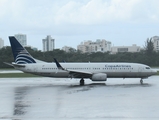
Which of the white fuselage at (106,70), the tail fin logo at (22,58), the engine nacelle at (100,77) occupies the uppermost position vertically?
the tail fin logo at (22,58)

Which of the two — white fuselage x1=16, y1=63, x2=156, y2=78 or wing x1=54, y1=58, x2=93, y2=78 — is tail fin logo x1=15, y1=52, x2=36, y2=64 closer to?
white fuselage x1=16, y1=63, x2=156, y2=78

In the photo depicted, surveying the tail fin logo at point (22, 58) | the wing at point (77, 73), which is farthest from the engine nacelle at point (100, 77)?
the tail fin logo at point (22, 58)

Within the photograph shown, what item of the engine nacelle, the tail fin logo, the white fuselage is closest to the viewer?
the engine nacelle

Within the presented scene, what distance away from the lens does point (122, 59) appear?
83.4 m

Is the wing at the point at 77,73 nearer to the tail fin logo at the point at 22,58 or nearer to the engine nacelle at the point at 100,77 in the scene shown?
the engine nacelle at the point at 100,77

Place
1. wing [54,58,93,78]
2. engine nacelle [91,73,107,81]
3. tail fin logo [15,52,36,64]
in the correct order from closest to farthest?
1. wing [54,58,93,78]
2. engine nacelle [91,73,107,81]
3. tail fin logo [15,52,36,64]

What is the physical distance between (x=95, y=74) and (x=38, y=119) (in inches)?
817

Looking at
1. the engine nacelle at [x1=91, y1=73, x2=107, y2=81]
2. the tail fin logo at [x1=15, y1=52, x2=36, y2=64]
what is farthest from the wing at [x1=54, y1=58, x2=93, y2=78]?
the tail fin logo at [x1=15, y1=52, x2=36, y2=64]

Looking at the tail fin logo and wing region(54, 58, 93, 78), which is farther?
the tail fin logo

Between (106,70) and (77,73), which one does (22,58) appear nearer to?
(77,73)

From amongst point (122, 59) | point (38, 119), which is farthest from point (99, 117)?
point (122, 59)

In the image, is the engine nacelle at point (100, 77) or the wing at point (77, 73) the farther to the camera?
the engine nacelle at point (100, 77)

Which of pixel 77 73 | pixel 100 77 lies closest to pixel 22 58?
pixel 77 73

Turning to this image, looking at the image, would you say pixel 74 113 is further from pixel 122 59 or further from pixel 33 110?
pixel 122 59
